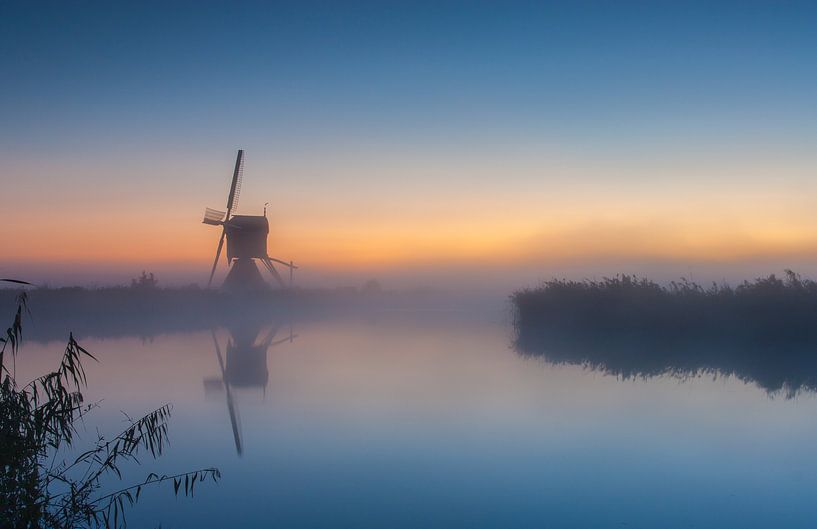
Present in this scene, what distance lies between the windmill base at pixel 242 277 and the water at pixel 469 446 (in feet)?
78.2

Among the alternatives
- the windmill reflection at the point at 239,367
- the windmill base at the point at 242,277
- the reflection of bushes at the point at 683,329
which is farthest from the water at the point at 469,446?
the windmill base at the point at 242,277

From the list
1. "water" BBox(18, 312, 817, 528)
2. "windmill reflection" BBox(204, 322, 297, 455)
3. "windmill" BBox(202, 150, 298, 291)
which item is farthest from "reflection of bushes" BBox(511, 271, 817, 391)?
"windmill" BBox(202, 150, 298, 291)

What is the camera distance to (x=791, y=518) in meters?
5.44

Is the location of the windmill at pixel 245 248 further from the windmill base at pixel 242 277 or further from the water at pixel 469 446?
the water at pixel 469 446

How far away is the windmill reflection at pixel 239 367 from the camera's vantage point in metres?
10.4

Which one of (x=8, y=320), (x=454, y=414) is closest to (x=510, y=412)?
(x=454, y=414)

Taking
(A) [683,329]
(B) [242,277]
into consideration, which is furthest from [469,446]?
(B) [242,277]

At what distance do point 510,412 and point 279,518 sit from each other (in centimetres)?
515

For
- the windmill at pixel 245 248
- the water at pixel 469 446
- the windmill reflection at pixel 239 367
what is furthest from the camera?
the windmill at pixel 245 248

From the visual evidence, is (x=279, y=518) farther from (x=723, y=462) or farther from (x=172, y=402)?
(x=172, y=402)

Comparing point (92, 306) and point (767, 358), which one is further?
point (92, 306)

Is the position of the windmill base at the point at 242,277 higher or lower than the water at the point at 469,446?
higher

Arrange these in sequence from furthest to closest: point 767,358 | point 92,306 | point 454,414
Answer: point 92,306 → point 767,358 → point 454,414

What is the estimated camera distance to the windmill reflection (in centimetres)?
1043
